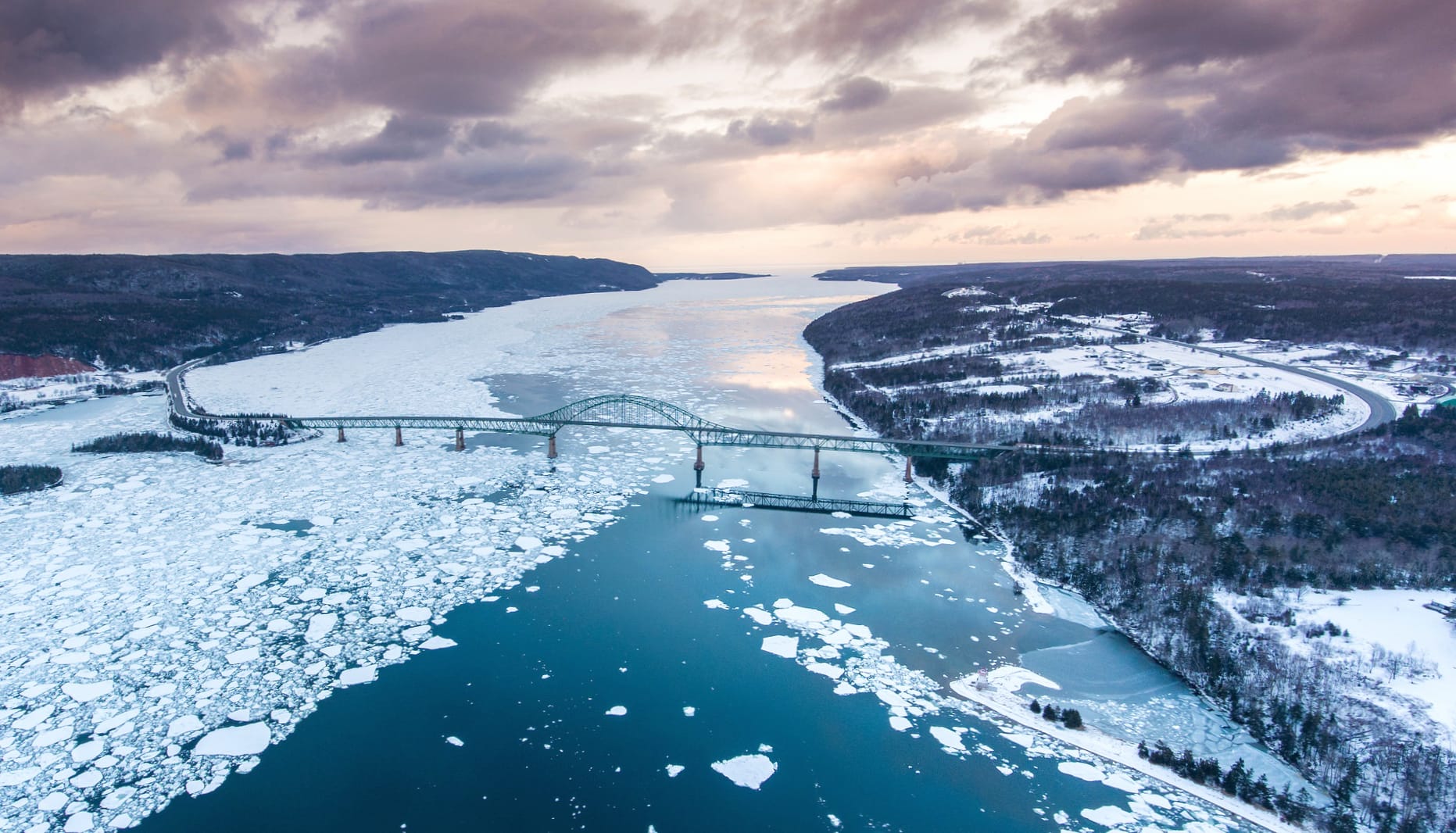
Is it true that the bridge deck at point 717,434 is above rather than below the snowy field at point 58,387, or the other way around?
below

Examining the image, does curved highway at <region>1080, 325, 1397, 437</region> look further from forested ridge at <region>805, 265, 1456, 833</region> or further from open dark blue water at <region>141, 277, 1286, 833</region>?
open dark blue water at <region>141, 277, 1286, 833</region>

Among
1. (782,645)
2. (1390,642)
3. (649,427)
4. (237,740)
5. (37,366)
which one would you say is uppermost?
(37,366)

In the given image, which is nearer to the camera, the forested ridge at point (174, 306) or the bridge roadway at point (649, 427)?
the bridge roadway at point (649, 427)

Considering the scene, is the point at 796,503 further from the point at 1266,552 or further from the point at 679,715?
the point at 1266,552

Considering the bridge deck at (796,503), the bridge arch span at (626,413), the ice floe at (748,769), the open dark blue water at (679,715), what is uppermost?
the bridge arch span at (626,413)

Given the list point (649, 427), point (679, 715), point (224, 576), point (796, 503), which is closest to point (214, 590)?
point (224, 576)

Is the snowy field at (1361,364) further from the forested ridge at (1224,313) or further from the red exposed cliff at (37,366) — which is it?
the red exposed cliff at (37,366)

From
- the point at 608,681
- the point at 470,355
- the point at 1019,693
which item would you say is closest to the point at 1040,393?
the point at 1019,693

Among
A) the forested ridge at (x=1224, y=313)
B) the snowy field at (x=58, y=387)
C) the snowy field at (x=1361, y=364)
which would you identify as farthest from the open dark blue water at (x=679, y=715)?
the snowy field at (x=58, y=387)
